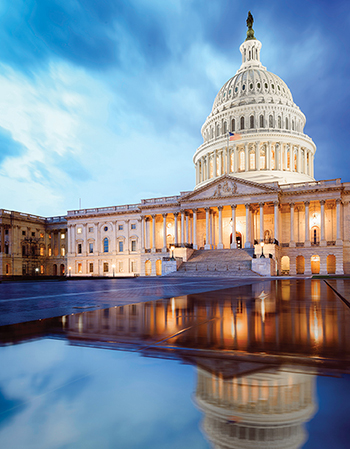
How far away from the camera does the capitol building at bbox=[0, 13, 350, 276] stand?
61.6 metres

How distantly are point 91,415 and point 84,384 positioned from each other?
602 mm

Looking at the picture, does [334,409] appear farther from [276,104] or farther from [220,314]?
[276,104]

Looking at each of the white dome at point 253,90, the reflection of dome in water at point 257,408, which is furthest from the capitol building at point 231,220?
the reflection of dome in water at point 257,408

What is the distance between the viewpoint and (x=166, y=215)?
74500mm

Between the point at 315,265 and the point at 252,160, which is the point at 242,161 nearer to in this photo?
the point at 252,160

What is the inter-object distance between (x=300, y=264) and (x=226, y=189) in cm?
2051

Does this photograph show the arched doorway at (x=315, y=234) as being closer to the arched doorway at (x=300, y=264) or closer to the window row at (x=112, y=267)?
the arched doorway at (x=300, y=264)

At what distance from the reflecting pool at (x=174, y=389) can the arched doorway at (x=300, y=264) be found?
208ft

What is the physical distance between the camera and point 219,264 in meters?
52.9

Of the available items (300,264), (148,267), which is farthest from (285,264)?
(148,267)

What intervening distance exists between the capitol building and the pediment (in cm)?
19

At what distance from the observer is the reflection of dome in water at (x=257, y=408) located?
6.54 ft

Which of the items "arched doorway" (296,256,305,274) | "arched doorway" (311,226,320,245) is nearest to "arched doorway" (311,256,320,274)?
"arched doorway" (296,256,305,274)

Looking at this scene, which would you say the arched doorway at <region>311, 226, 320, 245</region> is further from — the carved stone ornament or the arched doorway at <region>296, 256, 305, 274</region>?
the carved stone ornament
